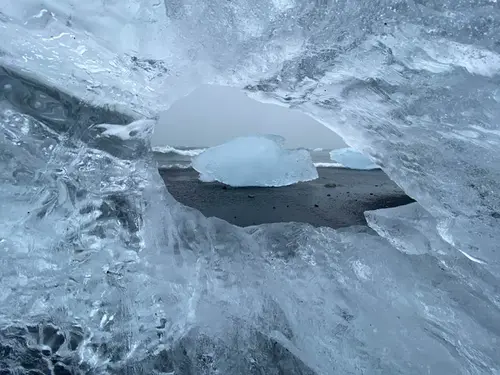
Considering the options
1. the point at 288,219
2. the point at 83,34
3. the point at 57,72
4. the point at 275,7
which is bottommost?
the point at 288,219

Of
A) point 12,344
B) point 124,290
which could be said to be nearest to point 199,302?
point 124,290

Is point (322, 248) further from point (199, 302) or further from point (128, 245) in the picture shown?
point (128, 245)

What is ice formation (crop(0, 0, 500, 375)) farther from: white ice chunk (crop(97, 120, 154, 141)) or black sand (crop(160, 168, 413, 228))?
black sand (crop(160, 168, 413, 228))

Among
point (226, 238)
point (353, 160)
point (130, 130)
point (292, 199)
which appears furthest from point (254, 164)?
point (130, 130)

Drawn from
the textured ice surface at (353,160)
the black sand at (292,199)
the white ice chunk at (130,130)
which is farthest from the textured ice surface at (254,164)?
the white ice chunk at (130,130)

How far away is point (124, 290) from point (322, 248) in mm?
936

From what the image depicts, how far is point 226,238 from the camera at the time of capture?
193 centimetres

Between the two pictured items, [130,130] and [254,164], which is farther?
[254,164]

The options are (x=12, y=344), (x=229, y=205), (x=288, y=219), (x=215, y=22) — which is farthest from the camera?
(x=229, y=205)

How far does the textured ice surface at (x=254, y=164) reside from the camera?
360 cm

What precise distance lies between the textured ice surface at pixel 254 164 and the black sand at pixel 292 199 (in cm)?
12

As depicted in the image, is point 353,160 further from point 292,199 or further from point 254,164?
point 292,199

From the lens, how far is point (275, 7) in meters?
1.56

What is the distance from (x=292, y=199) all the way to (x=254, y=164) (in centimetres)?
88
